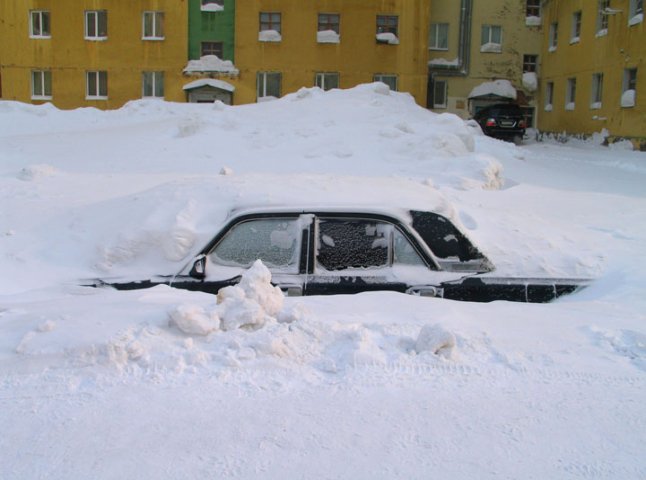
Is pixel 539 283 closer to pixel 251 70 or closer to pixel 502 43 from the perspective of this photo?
pixel 251 70

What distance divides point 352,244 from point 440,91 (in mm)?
31919

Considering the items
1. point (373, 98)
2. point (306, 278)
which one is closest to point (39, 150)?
point (373, 98)

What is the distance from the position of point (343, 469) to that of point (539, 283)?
287 cm

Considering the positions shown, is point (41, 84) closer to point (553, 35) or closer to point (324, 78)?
point (324, 78)

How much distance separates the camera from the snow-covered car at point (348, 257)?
5012 mm

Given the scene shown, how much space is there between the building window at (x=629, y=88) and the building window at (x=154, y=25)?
19.4 m

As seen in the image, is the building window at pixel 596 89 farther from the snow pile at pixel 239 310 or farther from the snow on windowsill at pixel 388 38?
the snow pile at pixel 239 310

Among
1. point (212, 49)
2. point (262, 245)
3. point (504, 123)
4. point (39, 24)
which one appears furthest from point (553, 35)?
point (262, 245)

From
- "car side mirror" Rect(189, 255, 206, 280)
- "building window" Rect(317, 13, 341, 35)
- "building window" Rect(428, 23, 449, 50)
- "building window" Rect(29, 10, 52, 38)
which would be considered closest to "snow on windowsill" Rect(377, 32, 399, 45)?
"building window" Rect(317, 13, 341, 35)

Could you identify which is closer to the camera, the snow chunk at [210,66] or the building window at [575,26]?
the building window at [575,26]

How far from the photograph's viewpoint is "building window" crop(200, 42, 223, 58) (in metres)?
32.5

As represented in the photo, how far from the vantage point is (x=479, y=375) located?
3.65 m

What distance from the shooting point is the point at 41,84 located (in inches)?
1280

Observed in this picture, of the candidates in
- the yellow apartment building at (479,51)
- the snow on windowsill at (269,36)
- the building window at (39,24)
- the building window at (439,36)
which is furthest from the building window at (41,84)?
the building window at (439,36)
